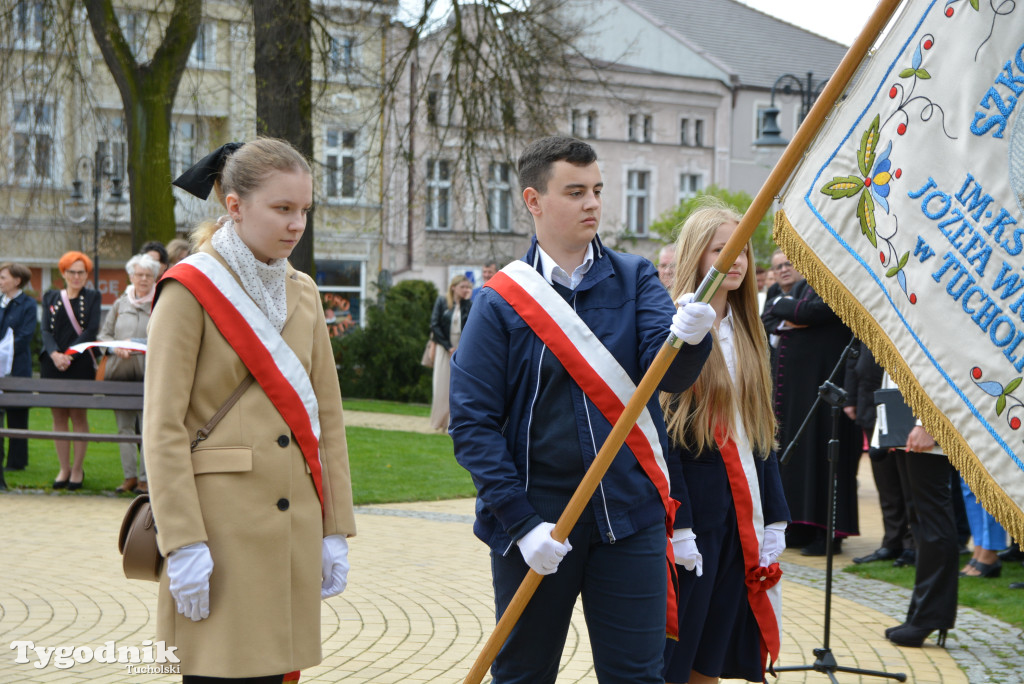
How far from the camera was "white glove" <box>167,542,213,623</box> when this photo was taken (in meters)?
2.95

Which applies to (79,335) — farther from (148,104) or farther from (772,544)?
(772,544)

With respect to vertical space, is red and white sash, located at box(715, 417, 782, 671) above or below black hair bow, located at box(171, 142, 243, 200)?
below

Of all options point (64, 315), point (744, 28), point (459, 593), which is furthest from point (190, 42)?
point (744, 28)

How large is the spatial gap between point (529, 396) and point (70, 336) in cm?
847

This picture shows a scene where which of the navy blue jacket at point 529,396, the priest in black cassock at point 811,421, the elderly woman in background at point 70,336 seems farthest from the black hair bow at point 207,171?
the elderly woman in background at point 70,336

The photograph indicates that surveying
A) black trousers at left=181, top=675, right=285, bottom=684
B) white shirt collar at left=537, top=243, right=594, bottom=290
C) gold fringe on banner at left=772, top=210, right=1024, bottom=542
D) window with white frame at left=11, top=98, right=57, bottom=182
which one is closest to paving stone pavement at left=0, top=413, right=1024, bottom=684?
black trousers at left=181, top=675, right=285, bottom=684

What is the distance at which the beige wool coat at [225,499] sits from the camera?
300 centimetres

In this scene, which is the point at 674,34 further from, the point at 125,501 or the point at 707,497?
the point at 707,497

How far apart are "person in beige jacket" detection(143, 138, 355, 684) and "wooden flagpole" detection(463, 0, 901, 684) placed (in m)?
0.60

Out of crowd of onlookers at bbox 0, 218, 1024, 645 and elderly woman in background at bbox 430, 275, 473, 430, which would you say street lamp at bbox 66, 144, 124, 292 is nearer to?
elderly woman in background at bbox 430, 275, 473, 430

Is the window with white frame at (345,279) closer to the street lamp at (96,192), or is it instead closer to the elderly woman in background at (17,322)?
the street lamp at (96,192)

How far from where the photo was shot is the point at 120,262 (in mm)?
33750

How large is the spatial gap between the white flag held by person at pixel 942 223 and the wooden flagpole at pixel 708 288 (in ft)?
1.74

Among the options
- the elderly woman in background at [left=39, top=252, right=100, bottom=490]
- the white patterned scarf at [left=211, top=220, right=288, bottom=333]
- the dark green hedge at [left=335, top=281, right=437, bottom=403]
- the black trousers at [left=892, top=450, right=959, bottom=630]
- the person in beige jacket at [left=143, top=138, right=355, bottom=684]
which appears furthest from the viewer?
the dark green hedge at [left=335, top=281, right=437, bottom=403]
